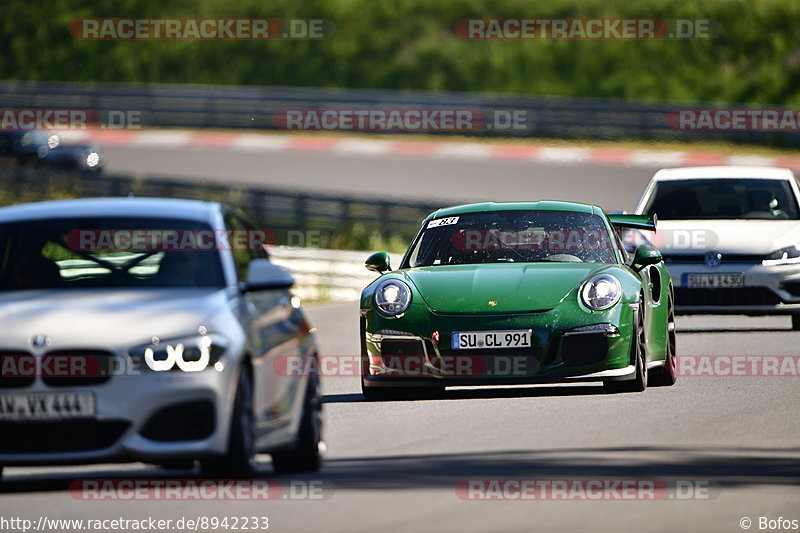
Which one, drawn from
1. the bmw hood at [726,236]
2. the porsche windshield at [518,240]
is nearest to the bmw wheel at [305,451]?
the porsche windshield at [518,240]

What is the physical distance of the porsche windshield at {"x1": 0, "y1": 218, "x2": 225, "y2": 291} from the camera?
8.23 m

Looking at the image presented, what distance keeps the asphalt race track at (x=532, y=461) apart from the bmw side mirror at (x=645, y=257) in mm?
843

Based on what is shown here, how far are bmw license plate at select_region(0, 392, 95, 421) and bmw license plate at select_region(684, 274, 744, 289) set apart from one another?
9.22 metres

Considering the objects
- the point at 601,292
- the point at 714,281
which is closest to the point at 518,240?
the point at 601,292

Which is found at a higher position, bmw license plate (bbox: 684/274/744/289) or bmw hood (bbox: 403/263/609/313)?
bmw hood (bbox: 403/263/609/313)

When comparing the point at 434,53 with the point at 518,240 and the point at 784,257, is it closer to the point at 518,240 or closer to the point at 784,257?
the point at 784,257

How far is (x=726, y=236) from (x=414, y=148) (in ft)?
70.1

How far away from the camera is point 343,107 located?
3847cm

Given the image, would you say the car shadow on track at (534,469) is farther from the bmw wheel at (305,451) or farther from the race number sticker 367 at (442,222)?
the race number sticker 367 at (442,222)

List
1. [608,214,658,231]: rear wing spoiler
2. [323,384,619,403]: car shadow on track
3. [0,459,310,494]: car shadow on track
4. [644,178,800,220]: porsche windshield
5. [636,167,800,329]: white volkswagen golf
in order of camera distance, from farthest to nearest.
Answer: [644,178,800,220]: porsche windshield → [636,167,800,329]: white volkswagen golf → [608,214,658,231]: rear wing spoiler → [323,384,619,403]: car shadow on track → [0,459,310,494]: car shadow on track

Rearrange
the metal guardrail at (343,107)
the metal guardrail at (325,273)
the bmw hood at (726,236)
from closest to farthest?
the bmw hood at (726,236) → the metal guardrail at (325,273) → the metal guardrail at (343,107)

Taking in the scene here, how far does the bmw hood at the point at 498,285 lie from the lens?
10.8 metres

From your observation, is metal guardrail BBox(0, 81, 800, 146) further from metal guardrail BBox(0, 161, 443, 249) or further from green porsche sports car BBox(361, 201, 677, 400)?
green porsche sports car BBox(361, 201, 677, 400)

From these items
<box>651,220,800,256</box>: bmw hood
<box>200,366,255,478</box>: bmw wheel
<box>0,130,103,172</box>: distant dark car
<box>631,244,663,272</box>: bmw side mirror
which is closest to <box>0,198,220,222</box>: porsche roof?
<box>200,366,255,478</box>: bmw wheel
